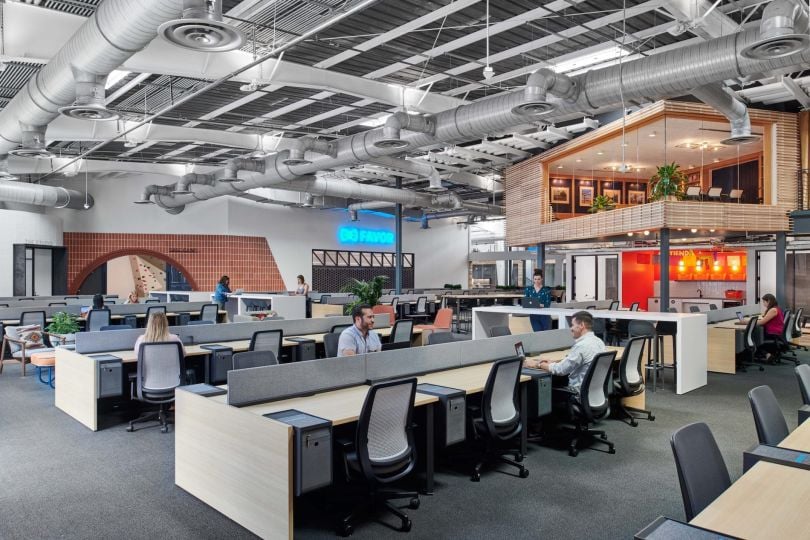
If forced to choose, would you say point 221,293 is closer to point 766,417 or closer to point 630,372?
point 630,372

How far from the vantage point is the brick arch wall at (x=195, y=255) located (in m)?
16.8

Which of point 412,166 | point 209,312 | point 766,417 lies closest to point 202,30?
point 766,417

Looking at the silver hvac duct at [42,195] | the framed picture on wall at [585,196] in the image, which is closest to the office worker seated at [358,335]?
the silver hvac duct at [42,195]

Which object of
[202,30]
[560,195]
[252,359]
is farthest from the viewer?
[560,195]

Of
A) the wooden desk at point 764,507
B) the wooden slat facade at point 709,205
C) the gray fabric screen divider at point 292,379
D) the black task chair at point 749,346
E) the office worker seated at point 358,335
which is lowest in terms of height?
the black task chair at point 749,346

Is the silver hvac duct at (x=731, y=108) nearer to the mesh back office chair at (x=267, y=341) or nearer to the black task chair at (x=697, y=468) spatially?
the mesh back office chair at (x=267, y=341)

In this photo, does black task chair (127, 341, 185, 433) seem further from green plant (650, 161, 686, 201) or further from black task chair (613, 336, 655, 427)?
green plant (650, 161, 686, 201)

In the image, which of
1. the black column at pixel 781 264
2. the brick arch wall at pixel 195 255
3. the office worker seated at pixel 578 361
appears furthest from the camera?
the brick arch wall at pixel 195 255

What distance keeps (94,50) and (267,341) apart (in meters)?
3.38

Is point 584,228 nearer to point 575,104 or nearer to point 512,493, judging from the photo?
point 575,104

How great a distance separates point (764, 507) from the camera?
2.14 meters

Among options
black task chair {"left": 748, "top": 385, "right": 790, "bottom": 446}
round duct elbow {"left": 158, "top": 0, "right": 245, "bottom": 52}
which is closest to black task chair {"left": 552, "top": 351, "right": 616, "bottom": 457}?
black task chair {"left": 748, "top": 385, "right": 790, "bottom": 446}

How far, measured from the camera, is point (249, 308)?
542 inches

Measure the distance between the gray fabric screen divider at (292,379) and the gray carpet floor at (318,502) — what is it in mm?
780
